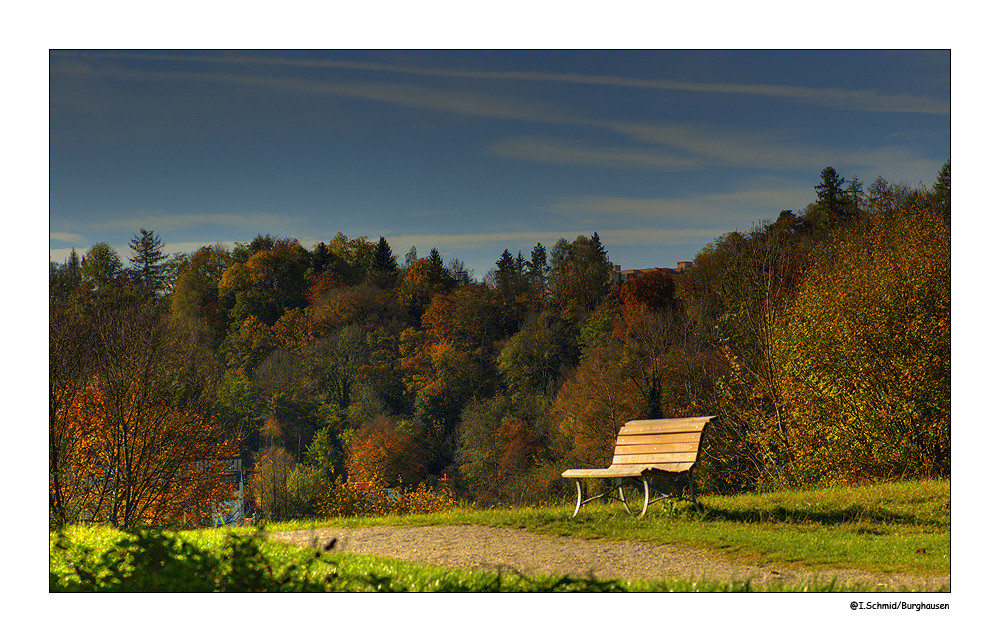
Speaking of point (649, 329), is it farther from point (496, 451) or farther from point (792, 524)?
point (792, 524)

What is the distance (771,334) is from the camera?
590 inches

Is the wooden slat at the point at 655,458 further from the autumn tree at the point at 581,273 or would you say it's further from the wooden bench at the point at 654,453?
the autumn tree at the point at 581,273

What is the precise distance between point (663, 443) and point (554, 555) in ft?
7.01

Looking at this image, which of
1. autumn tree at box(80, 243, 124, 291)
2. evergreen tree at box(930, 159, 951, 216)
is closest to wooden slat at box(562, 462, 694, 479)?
evergreen tree at box(930, 159, 951, 216)

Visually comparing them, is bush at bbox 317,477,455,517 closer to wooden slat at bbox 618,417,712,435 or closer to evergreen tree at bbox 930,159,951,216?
wooden slat at bbox 618,417,712,435

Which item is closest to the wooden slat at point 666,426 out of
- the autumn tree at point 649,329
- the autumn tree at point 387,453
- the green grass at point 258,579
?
the green grass at point 258,579

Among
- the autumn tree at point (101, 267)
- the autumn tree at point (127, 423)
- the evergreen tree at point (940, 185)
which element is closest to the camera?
the autumn tree at point (127, 423)

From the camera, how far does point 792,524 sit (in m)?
7.43

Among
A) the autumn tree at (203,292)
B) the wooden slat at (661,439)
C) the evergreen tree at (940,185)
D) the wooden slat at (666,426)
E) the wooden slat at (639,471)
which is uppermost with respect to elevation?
the evergreen tree at (940,185)

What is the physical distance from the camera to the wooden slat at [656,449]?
7770 millimetres

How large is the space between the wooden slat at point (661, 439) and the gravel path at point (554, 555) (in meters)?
1.49

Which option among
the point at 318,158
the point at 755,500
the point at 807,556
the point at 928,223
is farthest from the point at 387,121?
the point at 807,556

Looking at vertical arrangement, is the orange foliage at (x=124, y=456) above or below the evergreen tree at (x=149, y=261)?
below

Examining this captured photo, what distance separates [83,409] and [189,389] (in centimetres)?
476
